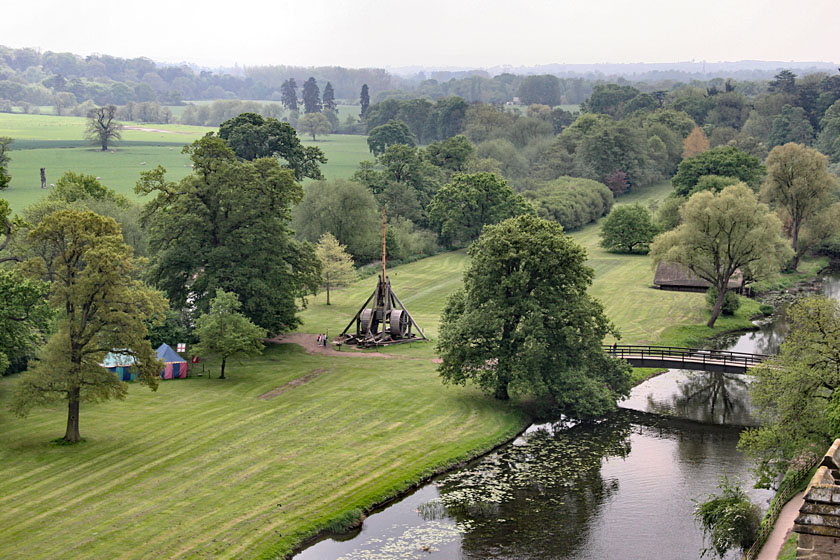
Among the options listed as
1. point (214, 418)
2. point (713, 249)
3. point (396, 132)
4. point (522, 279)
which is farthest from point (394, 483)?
point (396, 132)

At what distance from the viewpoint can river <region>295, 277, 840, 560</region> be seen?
117 feet

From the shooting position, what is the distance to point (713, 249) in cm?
7100

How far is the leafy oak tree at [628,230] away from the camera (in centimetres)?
10394

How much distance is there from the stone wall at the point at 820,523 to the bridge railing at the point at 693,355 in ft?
128

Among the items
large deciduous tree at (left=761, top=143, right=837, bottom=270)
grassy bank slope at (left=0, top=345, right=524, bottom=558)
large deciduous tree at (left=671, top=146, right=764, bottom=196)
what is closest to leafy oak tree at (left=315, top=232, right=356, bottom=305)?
grassy bank slope at (left=0, top=345, right=524, bottom=558)

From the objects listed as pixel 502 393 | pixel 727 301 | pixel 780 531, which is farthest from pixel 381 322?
pixel 780 531

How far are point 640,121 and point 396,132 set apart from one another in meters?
43.2

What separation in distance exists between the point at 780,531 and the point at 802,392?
8195mm

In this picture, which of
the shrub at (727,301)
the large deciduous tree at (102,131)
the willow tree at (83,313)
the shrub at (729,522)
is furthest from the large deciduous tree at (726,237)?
the large deciduous tree at (102,131)

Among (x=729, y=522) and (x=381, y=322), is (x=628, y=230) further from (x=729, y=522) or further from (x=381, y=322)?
(x=729, y=522)

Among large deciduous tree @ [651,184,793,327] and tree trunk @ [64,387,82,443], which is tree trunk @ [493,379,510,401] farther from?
large deciduous tree @ [651,184,793,327]

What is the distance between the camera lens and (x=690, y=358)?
57.2 metres

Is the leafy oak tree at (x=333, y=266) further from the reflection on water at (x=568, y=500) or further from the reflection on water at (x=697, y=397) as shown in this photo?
the reflection on water at (x=568, y=500)

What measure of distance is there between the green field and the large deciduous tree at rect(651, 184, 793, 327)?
6835 centimetres
